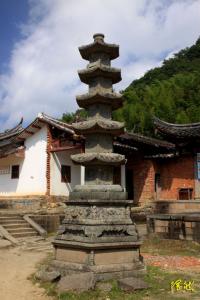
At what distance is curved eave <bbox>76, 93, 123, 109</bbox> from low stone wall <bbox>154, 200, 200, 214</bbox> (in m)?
10.2

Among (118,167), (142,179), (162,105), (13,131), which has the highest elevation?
(162,105)

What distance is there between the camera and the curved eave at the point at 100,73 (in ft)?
33.0

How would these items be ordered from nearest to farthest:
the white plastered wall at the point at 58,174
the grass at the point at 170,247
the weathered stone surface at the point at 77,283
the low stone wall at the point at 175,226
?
the weathered stone surface at the point at 77,283 → the grass at the point at 170,247 → the low stone wall at the point at 175,226 → the white plastered wall at the point at 58,174

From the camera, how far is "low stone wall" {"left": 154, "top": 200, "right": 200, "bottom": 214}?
1950cm

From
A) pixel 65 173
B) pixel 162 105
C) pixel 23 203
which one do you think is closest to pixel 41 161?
pixel 65 173

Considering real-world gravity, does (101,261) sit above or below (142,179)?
below

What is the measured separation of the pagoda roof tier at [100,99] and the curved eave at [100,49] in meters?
1.19

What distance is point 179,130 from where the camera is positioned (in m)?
24.3

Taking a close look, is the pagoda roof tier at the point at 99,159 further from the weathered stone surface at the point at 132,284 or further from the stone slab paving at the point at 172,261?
the stone slab paving at the point at 172,261

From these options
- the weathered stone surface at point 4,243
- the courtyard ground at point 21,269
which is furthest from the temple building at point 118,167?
the courtyard ground at point 21,269

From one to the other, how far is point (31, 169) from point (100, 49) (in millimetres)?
16548

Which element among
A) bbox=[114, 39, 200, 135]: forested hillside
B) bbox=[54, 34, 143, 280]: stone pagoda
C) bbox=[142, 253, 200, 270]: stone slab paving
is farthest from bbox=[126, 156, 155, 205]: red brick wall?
bbox=[54, 34, 143, 280]: stone pagoda

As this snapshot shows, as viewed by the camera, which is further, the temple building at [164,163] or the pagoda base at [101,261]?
the temple building at [164,163]

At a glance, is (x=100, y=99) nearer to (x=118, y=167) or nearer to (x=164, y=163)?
(x=118, y=167)
